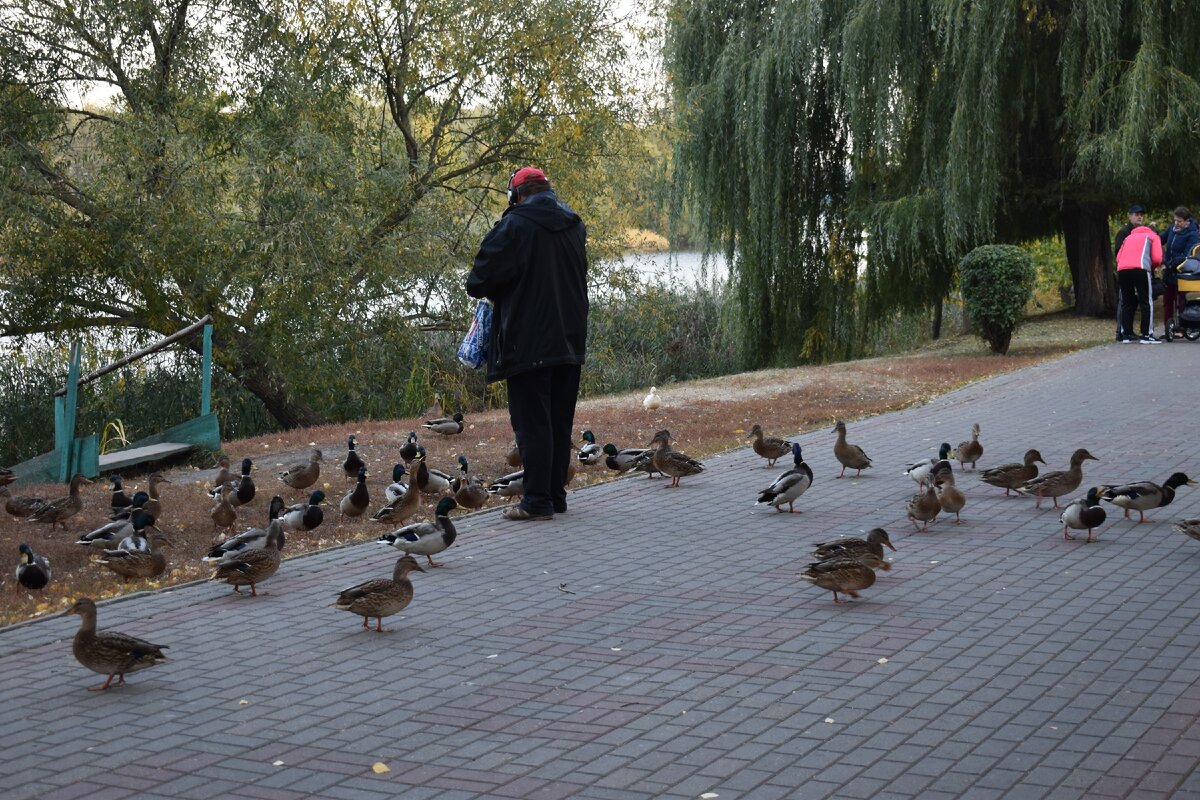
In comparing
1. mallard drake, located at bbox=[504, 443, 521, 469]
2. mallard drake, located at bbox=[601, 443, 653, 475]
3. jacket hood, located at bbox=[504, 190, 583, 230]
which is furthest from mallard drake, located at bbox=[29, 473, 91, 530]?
mallard drake, located at bbox=[601, 443, 653, 475]

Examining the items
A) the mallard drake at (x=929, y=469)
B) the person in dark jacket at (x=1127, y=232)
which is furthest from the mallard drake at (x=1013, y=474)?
the person in dark jacket at (x=1127, y=232)

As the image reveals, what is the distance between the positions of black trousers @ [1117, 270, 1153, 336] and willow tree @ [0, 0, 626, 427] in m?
9.45

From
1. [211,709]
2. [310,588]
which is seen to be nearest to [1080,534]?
[310,588]

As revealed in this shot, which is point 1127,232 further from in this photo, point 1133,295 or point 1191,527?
point 1191,527

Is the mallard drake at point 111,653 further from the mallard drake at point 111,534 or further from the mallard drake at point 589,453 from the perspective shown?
the mallard drake at point 589,453

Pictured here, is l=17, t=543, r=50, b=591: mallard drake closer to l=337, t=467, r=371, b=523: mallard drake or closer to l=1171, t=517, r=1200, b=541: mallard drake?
l=337, t=467, r=371, b=523: mallard drake

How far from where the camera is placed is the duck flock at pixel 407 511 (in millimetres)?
7746

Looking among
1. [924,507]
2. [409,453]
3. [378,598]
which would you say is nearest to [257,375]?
[409,453]

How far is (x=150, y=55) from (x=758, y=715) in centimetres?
1807

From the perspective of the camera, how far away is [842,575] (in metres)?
8.04

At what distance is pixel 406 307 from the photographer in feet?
75.4

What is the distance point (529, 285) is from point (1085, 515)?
4.46m

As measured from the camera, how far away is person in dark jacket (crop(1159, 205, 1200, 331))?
23781mm

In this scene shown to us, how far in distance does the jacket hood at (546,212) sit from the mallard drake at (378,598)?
11.8ft
